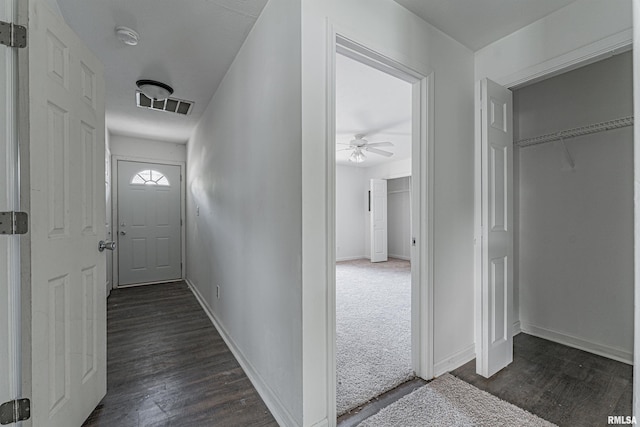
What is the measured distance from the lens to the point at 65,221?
135cm

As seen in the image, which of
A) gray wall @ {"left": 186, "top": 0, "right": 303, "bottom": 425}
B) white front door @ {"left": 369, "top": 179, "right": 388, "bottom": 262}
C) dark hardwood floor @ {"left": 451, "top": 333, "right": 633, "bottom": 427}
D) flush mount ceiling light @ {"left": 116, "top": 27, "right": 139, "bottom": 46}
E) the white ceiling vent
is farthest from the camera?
white front door @ {"left": 369, "top": 179, "right": 388, "bottom": 262}

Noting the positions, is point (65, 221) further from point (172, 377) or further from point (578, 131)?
point (578, 131)

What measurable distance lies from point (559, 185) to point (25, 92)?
3.63 meters

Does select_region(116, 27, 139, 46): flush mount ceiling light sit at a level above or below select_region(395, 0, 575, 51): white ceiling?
below

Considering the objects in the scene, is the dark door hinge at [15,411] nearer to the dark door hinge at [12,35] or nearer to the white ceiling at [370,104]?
the dark door hinge at [12,35]

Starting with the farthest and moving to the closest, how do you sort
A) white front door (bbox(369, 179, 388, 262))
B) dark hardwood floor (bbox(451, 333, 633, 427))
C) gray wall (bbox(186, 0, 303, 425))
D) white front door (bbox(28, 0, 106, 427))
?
white front door (bbox(369, 179, 388, 262))
dark hardwood floor (bbox(451, 333, 633, 427))
gray wall (bbox(186, 0, 303, 425))
white front door (bbox(28, 0, 106, 427))

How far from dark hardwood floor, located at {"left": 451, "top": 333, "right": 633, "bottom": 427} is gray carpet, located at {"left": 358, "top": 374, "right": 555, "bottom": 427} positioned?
0.11 metres

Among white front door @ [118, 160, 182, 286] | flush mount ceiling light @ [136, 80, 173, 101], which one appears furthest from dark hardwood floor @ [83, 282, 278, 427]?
flush mount ceiling light @ [136, 80, 173, 101]

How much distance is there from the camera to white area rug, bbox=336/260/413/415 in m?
1.77

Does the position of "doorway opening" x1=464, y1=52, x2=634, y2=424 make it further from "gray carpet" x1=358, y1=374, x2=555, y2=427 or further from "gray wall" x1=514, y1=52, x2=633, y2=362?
"gray carpet" x1=358, y1=374, x2=555, y2=427

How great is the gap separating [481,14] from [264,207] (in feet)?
6.30

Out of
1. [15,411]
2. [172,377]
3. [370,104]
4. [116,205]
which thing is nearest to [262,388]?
[172,377]

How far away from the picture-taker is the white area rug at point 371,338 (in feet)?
5.80

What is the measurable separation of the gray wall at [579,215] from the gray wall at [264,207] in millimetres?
2488
